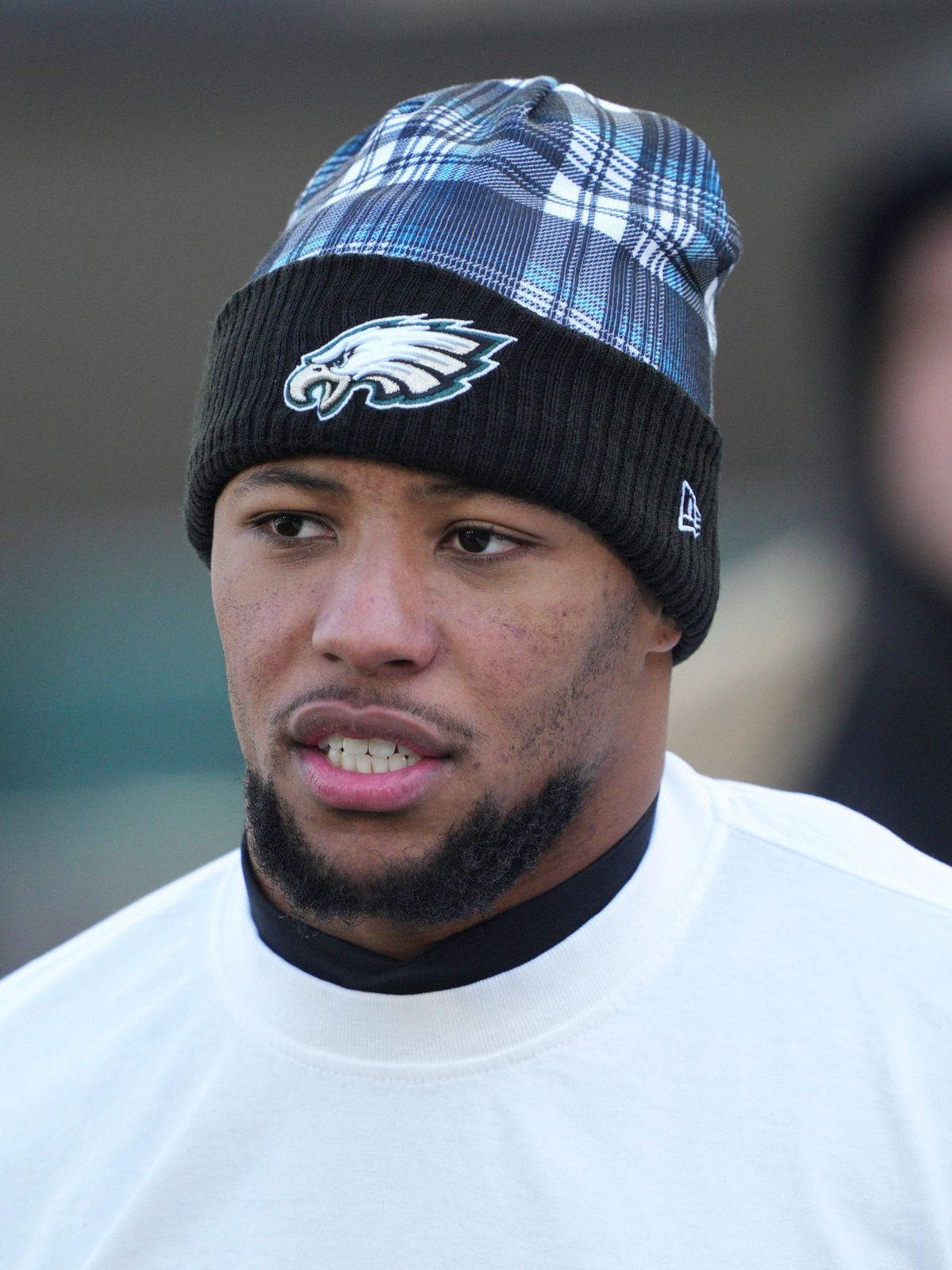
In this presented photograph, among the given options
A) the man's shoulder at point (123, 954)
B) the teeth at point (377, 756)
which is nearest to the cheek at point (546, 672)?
the teeth at point (377, 756)

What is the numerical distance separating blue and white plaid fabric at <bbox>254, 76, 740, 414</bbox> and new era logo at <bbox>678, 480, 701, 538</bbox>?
144 millimetres

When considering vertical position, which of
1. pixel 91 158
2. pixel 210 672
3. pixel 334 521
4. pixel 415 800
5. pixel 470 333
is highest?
pixel 470 333

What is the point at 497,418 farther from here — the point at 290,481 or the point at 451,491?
the point at 290,481

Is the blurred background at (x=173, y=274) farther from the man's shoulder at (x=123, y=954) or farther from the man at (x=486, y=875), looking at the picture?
the man at (x=486, y=875)

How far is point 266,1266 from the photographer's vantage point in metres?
1.86

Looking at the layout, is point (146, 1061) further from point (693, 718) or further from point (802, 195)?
point (802, 195)

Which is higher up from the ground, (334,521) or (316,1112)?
(334,521)

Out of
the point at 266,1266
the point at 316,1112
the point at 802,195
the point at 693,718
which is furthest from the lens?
the point at 802,195

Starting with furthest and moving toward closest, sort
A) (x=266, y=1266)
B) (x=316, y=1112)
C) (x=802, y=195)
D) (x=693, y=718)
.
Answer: (x=802, y=195), (x=693, y=718), (x=316, y=1112), (x=266, y=1266)

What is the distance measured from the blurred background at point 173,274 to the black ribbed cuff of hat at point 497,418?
5.45m

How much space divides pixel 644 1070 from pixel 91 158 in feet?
27.9

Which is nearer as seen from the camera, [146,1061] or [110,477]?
[146,1061]

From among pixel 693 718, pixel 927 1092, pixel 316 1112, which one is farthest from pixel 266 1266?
pixel 693 718

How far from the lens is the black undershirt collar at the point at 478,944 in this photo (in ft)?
6.70
